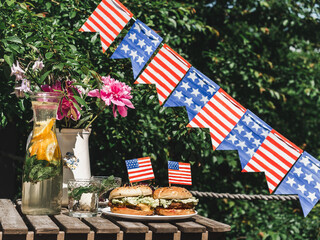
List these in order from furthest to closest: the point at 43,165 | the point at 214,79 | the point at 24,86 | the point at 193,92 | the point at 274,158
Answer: the point at 214,79 < the point at 193,92 < the point at 274,158 < the point at 24,86 < the point at 43,165

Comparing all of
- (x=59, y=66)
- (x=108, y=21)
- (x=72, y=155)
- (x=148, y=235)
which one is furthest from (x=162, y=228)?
(x=108, y=21)

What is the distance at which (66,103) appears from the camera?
1902 millimetres

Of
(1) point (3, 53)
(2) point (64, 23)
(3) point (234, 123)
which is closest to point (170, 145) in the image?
(2) point (64, 23)

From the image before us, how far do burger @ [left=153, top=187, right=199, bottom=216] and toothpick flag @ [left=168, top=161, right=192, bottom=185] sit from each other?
0.13 m

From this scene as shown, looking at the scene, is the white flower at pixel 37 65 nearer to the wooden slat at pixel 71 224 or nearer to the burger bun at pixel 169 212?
the wooden slat at pixel 71 224

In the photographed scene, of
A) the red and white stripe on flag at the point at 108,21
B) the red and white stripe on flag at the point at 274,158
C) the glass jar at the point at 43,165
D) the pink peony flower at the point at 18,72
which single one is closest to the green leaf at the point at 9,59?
the pink peony flower at the point at 18,72

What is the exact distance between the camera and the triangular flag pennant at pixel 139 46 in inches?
87.4

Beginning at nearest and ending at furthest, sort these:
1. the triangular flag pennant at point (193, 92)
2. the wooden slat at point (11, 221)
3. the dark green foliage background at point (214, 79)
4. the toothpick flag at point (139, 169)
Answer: the wooden slat at point (11, 221) < the toothpick flag at point (139, 169) < the triangular flag pennant at point (193, 92) < the dark green foliage background at point (214, 79)

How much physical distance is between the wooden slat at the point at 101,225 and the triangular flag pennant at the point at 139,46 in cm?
83

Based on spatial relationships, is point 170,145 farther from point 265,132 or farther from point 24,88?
point 24,88

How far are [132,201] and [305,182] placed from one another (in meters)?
0.77

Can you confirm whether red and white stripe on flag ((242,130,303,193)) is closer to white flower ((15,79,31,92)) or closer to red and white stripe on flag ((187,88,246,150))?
red and white stripe on flag ((187,88,246,150))

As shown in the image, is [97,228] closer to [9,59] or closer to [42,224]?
[42,224]

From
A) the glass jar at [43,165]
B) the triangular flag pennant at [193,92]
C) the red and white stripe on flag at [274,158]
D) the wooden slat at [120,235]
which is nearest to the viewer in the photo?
the wooden slat at [120,235]
